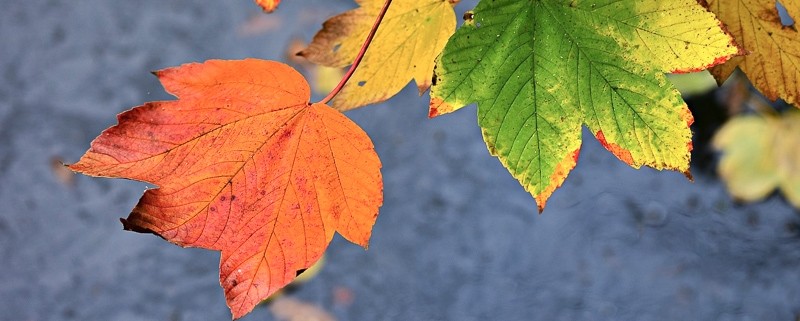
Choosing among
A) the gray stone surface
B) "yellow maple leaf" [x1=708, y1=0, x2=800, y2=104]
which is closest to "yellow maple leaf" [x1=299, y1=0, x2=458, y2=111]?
"yellow maple leaf" [x1=708, y1=0, x2=800, y2=104]

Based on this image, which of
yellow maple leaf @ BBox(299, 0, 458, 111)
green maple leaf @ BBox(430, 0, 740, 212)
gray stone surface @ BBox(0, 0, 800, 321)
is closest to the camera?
green maple leaf @ BBox(430, 0, 740, 212)

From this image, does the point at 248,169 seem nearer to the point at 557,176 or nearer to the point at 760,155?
the point at 557,176

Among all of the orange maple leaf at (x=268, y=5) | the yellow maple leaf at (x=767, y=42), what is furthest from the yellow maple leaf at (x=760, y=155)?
the orange maple leaf at (x=268, y=5)

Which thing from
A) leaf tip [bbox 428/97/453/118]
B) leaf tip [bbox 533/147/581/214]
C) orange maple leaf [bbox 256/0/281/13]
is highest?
orange maple leaf [bbox 256/0/281/13]

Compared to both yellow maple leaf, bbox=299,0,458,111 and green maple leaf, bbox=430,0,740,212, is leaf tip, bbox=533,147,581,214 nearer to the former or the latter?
green maple leaf, bbox=430,0,740,212

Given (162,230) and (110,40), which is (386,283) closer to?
(110,40)

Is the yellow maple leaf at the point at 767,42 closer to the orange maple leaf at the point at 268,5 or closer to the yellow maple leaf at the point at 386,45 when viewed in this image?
the yellow maple leaf at the point at 386,45

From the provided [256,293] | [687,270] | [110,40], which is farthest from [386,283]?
[256,293]

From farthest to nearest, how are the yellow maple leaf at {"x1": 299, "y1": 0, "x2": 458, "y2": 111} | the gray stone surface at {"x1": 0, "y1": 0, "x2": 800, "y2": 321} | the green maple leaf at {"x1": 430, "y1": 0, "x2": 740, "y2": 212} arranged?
the gray stone surface at {"x1": 0, "y1": 0, "x2": 800, "y2": 321} < the yellow maple leaf at {"x1": 299, "y1": 0, "x2": 458, "y2": 111} < the green maple leaf at {"x1": 430, "y1": 0, "x2": 740, "y2": 212}
